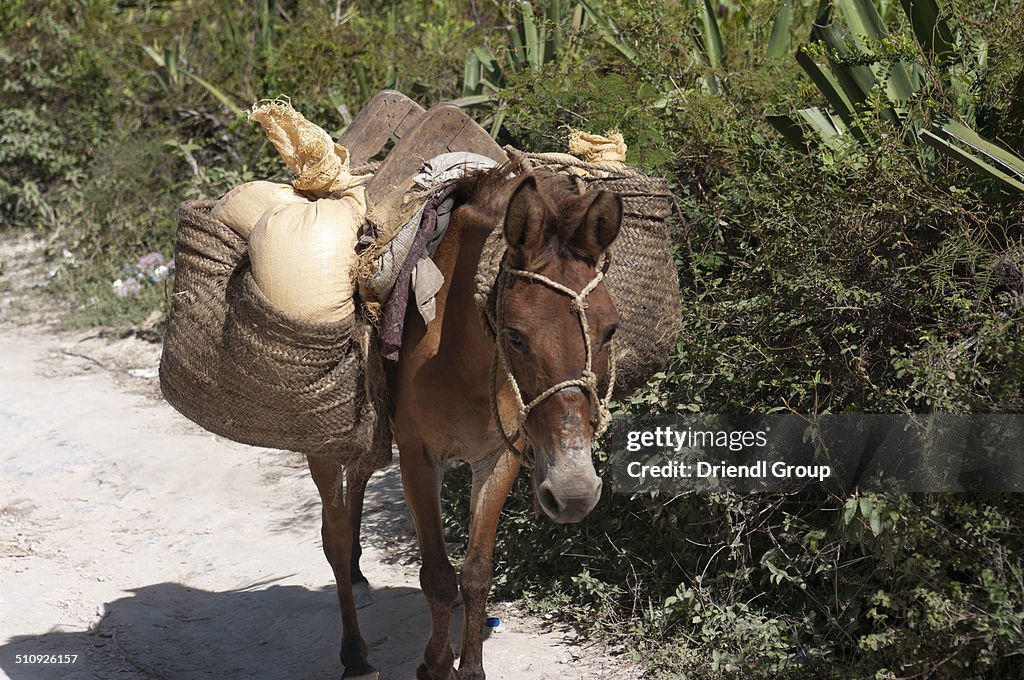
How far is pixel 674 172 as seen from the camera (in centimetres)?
530

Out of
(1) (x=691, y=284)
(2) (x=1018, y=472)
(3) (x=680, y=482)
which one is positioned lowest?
(3) (x=680, y=482)

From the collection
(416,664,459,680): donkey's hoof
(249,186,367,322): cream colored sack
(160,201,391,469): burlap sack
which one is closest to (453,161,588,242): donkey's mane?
(249,186,367,322): cream colored sack

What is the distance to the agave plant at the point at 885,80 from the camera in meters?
4.27

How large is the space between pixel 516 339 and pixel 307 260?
96cm

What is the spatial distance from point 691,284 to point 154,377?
17.1ft

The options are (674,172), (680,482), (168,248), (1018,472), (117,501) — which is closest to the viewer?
(1018,472)

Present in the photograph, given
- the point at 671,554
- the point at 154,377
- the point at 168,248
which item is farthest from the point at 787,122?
the point at 168,248

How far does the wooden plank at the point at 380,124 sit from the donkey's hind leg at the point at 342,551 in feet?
4.60

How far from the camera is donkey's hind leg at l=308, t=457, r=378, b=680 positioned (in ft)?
14.9

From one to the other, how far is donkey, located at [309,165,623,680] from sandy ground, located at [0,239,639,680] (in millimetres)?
582

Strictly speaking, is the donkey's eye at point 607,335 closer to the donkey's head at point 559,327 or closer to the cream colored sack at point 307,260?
the donkey's head at point 559,327

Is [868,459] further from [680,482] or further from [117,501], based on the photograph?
[117,501]

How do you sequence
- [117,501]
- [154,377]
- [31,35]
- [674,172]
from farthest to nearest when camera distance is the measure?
[31,35] → [154,377] → [117,501] → [674,172]

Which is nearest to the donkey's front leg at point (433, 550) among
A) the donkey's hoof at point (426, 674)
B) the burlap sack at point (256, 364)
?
the donkey's hoof at point (426, 674)
